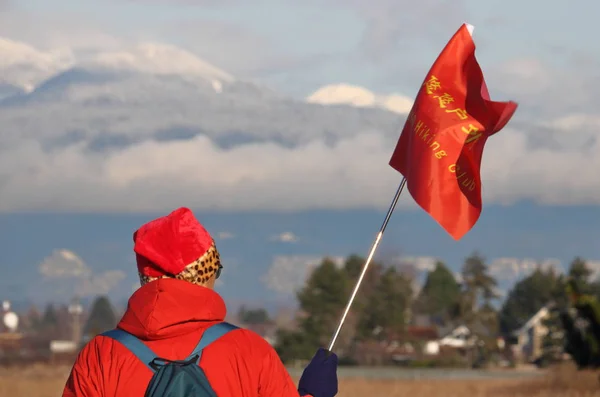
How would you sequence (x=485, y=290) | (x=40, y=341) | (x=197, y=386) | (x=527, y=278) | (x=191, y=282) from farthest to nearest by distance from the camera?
(x=527, y=278)
(x=485, y=290)
(x=40, y=341)
(x=191, y=282)
(x=197, y=386)

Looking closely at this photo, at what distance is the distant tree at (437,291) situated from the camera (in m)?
154

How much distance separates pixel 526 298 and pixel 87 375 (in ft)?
468

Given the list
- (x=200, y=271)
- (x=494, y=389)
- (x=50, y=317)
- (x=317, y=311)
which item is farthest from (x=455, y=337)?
(x=200, y=271)

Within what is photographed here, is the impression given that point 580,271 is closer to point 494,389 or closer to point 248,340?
point 494,389

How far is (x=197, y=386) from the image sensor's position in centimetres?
454

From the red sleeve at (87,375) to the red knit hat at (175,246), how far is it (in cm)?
32

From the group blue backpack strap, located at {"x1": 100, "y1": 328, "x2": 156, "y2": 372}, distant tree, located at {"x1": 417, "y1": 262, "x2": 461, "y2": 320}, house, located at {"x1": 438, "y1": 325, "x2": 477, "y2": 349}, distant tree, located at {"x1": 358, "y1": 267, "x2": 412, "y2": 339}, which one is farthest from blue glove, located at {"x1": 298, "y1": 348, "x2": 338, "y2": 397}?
distant tree, located at {"x1": 417, "y1": 262, "x2": 461, "y2": 320}

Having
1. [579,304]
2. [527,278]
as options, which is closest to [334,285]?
[527,278]

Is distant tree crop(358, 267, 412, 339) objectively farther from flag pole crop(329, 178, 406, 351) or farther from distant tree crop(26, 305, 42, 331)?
flag pole crop(329, 178, 406, 351)

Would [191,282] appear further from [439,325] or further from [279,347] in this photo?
[439,325]

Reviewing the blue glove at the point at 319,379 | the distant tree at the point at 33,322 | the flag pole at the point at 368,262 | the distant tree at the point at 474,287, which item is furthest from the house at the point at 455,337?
the blue glove at the point at 319,379

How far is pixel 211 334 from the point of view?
4.70 m

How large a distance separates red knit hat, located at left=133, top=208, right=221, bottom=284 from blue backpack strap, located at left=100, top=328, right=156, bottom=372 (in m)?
0.23

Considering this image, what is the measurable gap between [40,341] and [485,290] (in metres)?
45.0
